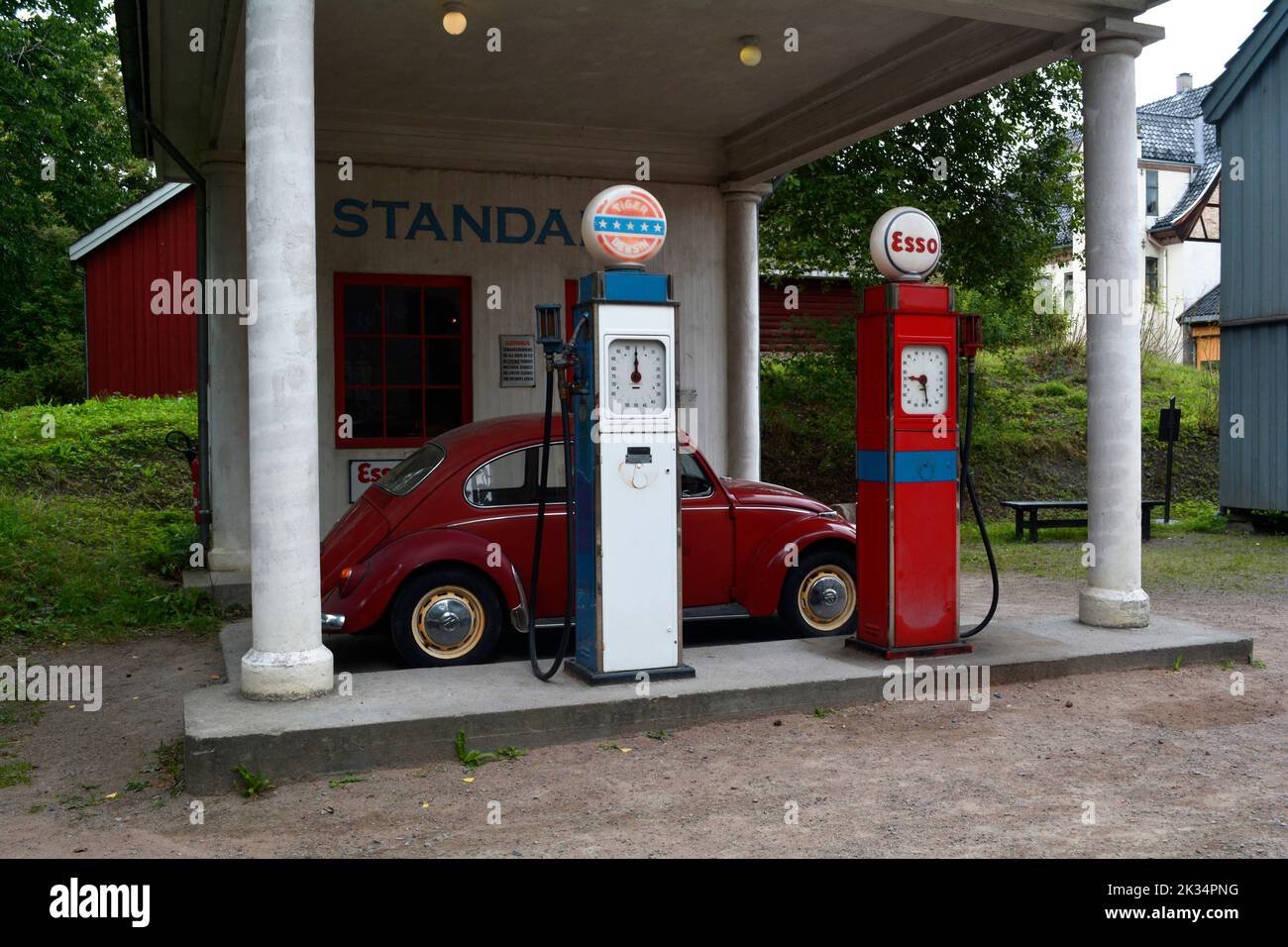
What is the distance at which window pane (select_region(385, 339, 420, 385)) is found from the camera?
11.5 meters

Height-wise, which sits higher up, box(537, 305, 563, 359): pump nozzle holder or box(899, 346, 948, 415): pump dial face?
box(537, 305, 563, 359): pump nozzle holder

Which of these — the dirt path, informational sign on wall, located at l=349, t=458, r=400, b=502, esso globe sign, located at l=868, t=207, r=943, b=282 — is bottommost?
the dirt path

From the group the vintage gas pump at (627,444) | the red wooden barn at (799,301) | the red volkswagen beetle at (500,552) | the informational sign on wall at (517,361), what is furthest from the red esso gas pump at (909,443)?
the red wooden barn at (799,301)

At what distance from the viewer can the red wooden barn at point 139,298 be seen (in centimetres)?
2417

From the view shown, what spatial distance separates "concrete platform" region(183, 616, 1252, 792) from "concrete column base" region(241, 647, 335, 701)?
8cm

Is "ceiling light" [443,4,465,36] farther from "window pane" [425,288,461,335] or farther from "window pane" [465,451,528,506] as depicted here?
"window pane" [425,288,461,335]

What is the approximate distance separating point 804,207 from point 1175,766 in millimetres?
12314

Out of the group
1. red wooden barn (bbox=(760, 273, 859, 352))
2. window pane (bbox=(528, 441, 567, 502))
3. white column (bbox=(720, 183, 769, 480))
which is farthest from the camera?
red wooden barn (bbox=(760, 273, 859, 352))

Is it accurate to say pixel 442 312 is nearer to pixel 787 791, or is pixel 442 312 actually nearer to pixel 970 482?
pixel 970 482

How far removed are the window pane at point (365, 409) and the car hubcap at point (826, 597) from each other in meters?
4.90

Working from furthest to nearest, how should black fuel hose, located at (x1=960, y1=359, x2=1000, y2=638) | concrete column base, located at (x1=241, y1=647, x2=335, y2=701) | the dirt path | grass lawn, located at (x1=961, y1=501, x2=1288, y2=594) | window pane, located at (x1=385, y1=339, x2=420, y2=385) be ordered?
grass lawn, located at (x1=961, y1=501, x2=1288, y2=594) → window pane, located at (x1=385, y1=339, x2=420, y2=385) → black fuel hose, located at (x1=960, y1=359, x2=1000, y2=638) → concrete column base, located at (x1=241, y1=647, x2=335, y2=701) → the dirt path

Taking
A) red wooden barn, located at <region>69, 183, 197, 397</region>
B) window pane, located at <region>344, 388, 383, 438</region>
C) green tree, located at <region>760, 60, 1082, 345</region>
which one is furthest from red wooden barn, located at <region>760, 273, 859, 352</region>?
red wooden barn, located at <region>69, 183, 197, 397</region>

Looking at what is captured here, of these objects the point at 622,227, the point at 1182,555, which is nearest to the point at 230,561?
the point at 622,227

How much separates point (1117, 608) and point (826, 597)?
1.97 metres
